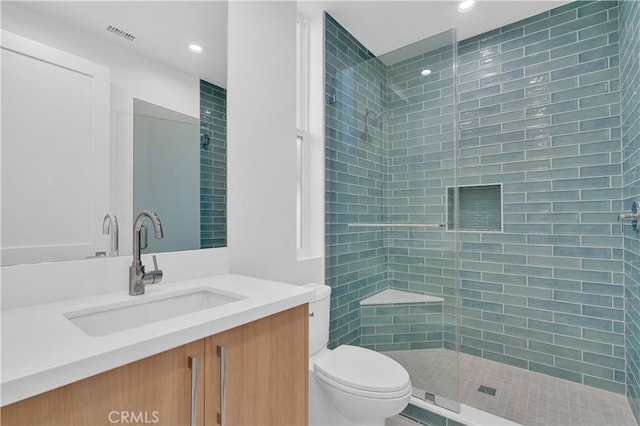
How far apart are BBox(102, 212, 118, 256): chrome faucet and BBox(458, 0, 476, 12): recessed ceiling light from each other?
2475mm

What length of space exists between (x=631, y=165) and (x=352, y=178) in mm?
1646

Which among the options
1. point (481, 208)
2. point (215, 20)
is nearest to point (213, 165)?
point (215, 20)

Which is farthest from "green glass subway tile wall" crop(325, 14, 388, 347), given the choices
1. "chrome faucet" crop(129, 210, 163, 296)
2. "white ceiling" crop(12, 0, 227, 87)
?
"chrome faucet" crop(129, 210, 163, 296)

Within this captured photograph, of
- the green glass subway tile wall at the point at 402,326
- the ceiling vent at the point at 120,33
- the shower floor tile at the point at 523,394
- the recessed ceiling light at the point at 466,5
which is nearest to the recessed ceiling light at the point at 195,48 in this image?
the ceiling vent at the point at 120,33

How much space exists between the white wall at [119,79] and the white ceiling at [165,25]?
0.03 metres

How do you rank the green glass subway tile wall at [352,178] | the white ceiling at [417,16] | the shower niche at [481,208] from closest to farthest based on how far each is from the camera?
the white ceiling at [417,16]
the green glass subway tile wall at [352,178]
the shower niche at [481,208]

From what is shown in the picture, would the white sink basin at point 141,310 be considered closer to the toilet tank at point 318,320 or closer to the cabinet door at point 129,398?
the cabinet door at point 129,398

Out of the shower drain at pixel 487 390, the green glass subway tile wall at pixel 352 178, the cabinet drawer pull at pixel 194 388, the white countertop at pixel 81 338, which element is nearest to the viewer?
the white countertop at pixel 81 338

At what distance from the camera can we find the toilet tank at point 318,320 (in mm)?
1708

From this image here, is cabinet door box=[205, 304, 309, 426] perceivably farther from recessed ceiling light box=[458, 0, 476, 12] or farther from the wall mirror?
recessed ceiling light box=[458, 0, 476, 12]

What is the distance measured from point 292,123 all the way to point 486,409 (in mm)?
2048

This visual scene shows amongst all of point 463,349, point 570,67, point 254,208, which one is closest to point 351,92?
point 254,208

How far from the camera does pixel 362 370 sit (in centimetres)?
152

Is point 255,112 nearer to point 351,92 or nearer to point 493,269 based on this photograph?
point 351,92
